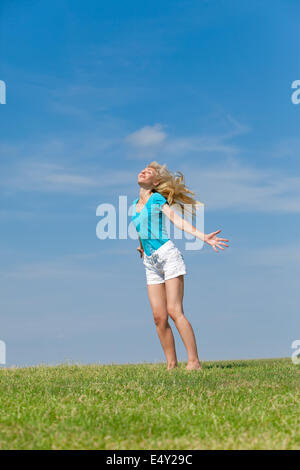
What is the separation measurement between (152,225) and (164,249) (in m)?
0.52

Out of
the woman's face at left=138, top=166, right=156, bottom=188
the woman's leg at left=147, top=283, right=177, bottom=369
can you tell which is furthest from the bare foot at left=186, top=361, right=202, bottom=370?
the woman's face at left=138, top=166, right=156, bottom=188

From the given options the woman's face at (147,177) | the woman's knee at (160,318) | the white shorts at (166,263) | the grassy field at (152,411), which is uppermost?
the woman's face at (147,177)

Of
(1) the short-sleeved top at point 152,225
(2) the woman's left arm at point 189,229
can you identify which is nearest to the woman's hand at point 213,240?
(2) the woman's left arm at point 189,229

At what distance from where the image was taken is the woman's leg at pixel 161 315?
10.2 meters

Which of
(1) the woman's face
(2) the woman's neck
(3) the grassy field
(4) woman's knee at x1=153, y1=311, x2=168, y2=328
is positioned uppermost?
(1) the woman's face

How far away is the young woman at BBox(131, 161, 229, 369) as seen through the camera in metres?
9.89

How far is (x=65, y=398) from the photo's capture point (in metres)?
6.81

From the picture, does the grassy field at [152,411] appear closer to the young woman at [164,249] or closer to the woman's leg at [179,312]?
the woman's leg at [179,312]

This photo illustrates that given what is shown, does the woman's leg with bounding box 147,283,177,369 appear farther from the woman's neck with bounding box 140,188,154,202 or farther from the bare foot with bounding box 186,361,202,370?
the woman's neck with bounding box 140,188,154,202

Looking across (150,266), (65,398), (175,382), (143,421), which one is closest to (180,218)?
(150,266)

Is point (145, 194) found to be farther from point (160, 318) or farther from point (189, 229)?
point (160, 318)

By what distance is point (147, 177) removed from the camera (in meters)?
10.4
